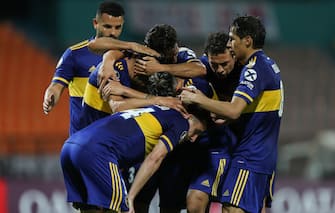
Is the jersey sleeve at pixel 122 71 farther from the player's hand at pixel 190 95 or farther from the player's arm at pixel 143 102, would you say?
the player's hand at pixel 190 95

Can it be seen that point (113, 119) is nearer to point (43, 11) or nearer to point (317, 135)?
point (317, 135)

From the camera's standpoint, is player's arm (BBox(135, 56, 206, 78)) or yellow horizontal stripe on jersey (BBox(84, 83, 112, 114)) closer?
player's arm (BBox(135, 56, 206, 78))

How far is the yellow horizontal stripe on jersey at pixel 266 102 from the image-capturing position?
20.3 ft

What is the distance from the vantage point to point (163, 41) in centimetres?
627

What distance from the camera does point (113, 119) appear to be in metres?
5.98

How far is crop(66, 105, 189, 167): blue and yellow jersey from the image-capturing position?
5.83 meters

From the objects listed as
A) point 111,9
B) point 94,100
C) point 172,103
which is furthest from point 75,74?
point 172,103

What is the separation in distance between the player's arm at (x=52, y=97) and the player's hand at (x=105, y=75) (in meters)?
0.75

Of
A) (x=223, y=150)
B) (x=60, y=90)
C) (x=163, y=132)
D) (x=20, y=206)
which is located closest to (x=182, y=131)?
(x=163, y=132)

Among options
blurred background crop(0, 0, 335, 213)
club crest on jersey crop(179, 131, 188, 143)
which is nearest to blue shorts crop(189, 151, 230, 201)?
club crest on jersey crop(179, 131, 188, 143)

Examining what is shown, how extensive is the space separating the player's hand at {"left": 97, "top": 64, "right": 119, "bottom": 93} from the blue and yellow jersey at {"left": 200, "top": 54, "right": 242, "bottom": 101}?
744 millimetres

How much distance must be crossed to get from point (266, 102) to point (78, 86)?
6.20ft

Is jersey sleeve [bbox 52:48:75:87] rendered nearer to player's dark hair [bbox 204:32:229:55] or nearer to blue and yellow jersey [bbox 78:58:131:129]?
blue and yellow jersey [bbox 78:58:131:129]

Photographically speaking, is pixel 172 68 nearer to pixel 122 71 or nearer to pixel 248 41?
pixel 122 71
